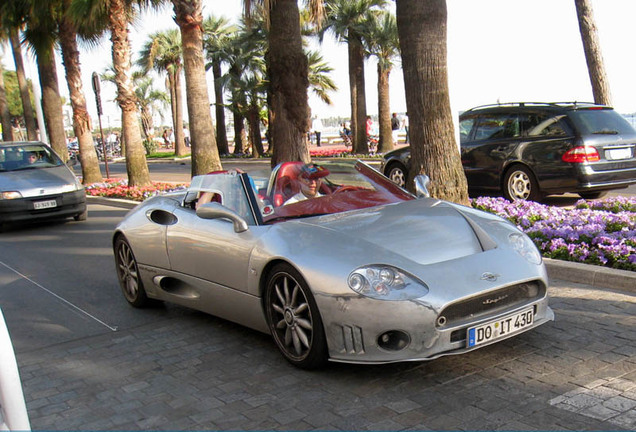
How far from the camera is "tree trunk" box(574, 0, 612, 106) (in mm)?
13680

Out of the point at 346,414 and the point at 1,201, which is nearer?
the point at 346,414

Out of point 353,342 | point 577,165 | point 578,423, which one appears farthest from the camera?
point 577,165

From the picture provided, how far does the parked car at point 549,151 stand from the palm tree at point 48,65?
1616 cm

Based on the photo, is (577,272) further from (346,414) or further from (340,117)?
(340,117)

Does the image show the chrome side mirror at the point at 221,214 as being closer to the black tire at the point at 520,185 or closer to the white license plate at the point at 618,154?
the black tire at the point at 520,185

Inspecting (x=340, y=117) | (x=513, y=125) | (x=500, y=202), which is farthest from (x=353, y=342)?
(x=340, y=117)

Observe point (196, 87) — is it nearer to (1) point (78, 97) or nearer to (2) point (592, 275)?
(1) point (78, 97)

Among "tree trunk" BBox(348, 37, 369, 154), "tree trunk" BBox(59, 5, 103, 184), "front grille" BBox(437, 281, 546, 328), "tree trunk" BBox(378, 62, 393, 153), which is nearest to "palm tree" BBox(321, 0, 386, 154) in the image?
"tree trunk" BBox(348, 37, 369, 154)

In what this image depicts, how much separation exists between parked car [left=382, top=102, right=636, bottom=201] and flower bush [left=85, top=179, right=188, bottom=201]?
7.07 meters

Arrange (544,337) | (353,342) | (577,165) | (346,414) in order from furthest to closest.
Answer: (577,165), (544,337), (353,342), (346,414)

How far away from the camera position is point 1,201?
11.8m

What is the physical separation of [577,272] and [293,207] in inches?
111

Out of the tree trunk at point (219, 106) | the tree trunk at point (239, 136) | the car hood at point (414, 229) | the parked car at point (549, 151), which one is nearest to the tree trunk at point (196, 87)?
the parked car at point (549, 151)

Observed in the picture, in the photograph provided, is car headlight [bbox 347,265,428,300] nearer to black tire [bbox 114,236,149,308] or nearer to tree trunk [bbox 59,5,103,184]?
black tire [bbox 114,236,149,308]
